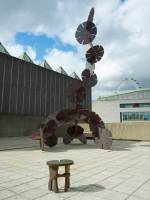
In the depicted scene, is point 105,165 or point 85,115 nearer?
point 105,165

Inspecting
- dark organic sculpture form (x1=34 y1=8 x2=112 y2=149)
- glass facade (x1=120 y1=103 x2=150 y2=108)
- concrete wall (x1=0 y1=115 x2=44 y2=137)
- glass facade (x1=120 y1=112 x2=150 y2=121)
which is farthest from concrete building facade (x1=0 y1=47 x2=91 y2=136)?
glass facade (x1=120 y1=103 x2=150 y2=108)

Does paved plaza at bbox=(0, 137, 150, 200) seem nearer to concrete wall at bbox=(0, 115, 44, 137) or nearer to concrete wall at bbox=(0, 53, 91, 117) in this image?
concrete wall at bbox=(0, 115, 44, 137)

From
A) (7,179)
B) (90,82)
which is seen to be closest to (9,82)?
(90,82)

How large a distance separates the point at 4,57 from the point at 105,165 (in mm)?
21273

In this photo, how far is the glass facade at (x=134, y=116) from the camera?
211 feet

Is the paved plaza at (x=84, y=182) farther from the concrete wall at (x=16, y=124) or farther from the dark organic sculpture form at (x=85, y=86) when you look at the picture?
the concrete wall at (x=16, y=124)

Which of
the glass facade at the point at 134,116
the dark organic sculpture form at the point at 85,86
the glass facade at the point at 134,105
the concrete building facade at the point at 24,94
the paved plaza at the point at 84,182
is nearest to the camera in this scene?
the paved plaza at the point at 84,182

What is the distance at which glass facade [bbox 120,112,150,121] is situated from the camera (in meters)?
64.3

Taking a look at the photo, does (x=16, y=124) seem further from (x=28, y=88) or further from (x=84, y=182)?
(x=84, y=182)

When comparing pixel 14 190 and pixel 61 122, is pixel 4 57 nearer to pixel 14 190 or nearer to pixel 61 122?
pixel 61 122

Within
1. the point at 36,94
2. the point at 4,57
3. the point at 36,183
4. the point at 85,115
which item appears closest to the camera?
the point at 36,183

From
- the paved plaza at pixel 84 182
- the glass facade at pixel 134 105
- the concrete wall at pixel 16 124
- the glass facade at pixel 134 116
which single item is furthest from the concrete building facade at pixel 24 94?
the glass facade at pixel 134 105

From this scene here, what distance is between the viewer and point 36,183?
21.0 feet

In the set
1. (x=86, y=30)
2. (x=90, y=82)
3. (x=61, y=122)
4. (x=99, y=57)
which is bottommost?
(x=61, y=122)
